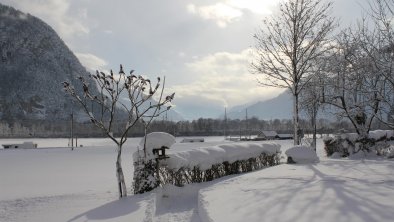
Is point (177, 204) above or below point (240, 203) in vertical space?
below

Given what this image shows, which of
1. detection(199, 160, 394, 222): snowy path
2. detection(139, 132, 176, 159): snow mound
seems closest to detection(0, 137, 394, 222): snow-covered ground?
detection(199, 160, 394, 222): snowy path

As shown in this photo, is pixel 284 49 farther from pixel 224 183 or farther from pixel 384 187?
pixel 384 187

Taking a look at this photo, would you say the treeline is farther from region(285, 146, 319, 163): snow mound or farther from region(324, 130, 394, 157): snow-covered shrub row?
region(285, 146, 319, 163): snow mound

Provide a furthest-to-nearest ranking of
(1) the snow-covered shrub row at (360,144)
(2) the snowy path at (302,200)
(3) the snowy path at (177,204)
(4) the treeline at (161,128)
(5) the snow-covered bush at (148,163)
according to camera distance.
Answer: (4) the treeline at (161,128)
(1) the snow-covered shrub row at (360,144)
(5) the snow-covered bush at (148,163)
(3) the snowy path at (177,204)
(2) the snowy path at (302,200)

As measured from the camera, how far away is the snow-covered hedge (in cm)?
1068

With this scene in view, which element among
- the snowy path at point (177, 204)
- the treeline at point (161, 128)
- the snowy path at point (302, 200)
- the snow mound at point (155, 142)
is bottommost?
the snowy path at point (177, 204)

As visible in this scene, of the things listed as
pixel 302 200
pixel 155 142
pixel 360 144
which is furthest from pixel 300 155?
pixel 302 200

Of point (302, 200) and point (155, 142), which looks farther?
point (155, 142)

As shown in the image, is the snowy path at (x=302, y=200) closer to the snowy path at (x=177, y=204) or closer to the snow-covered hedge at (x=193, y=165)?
the snowy path at (x=177, y=204)

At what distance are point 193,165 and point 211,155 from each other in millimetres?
946

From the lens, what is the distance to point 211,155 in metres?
12.5

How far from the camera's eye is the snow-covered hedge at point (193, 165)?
1068 cm

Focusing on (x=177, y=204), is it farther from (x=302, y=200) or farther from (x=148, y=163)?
(x=302, y=200)

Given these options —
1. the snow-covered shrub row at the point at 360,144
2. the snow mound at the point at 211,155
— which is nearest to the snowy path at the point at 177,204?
the snow mound at the point at 211,155
